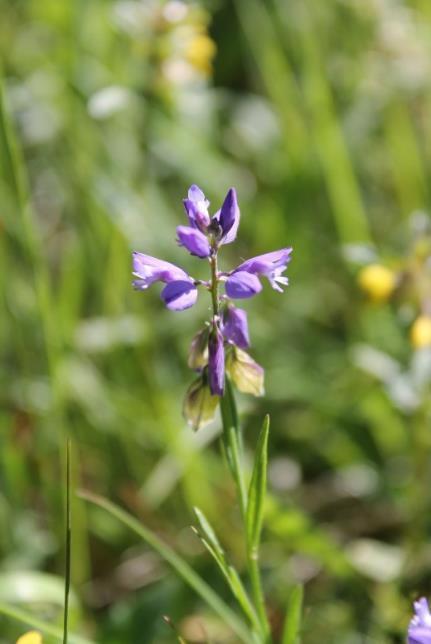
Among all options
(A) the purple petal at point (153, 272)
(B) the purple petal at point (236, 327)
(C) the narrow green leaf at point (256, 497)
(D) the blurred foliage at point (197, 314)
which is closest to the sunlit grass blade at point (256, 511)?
(C) the narrow green leaf at point (256, 497)

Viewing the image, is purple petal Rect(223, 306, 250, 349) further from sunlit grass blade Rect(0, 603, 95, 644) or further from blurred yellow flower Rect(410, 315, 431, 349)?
blurred yellow flower Rect(410, 315, 431, 349)

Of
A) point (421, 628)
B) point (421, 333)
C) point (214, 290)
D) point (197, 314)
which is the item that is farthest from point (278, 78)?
point (421, 628)

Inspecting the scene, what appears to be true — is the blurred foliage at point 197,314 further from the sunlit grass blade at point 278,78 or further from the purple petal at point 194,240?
the purple petal at point 194,240

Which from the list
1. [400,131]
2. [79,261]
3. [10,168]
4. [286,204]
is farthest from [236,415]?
[400,131]

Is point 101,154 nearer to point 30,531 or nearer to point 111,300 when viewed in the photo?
point 111,300

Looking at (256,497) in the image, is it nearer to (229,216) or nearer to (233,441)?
(233,441)

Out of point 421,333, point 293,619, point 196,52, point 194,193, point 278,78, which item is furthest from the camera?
point 278,78
